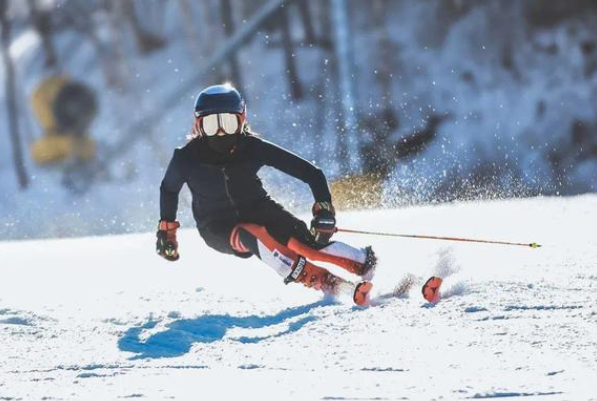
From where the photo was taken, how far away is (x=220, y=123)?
17.5 ft

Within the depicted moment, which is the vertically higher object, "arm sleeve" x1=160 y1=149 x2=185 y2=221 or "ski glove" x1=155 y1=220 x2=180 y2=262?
"arm sleeve" x1=160 y1=149 x2=185 y2=221

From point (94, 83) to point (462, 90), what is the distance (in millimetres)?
8959

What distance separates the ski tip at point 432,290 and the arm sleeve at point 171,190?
1560 mm

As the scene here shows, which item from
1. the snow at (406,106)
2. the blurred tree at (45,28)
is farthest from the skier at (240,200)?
the blurred tree at (45,28)

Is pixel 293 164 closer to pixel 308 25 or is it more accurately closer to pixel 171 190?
pixel 171 190

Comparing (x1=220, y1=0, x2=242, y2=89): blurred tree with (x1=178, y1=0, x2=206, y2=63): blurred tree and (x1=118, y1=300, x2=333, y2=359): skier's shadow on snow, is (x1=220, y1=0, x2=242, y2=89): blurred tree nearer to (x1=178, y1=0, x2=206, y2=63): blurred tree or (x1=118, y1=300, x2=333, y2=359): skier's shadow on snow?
(x1=178, y1=0, x2=206, y2=63): blurred tree

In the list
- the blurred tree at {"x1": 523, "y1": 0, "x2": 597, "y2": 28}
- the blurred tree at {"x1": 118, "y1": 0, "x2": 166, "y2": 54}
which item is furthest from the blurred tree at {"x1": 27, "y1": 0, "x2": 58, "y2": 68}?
the blurred tree at {"x1": 523, "y1": 0, "x2": 597, "y2": 28}

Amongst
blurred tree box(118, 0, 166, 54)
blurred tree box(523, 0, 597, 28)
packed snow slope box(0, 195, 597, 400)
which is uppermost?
blurred tree box(118, 0, 166, 54)

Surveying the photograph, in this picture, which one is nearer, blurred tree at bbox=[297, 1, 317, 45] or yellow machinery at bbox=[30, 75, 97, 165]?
yellow machinery at bbox=[30, 75, 97, 165]

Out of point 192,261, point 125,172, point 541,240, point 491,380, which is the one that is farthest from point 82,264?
point 125,172

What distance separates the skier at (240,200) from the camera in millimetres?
5270

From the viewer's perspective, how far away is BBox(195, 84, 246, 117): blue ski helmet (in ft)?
17.6

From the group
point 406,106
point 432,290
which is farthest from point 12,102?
point 432,290

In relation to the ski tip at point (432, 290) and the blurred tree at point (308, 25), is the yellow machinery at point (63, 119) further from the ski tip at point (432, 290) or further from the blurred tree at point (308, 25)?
the ski tip at point (432, 290)
